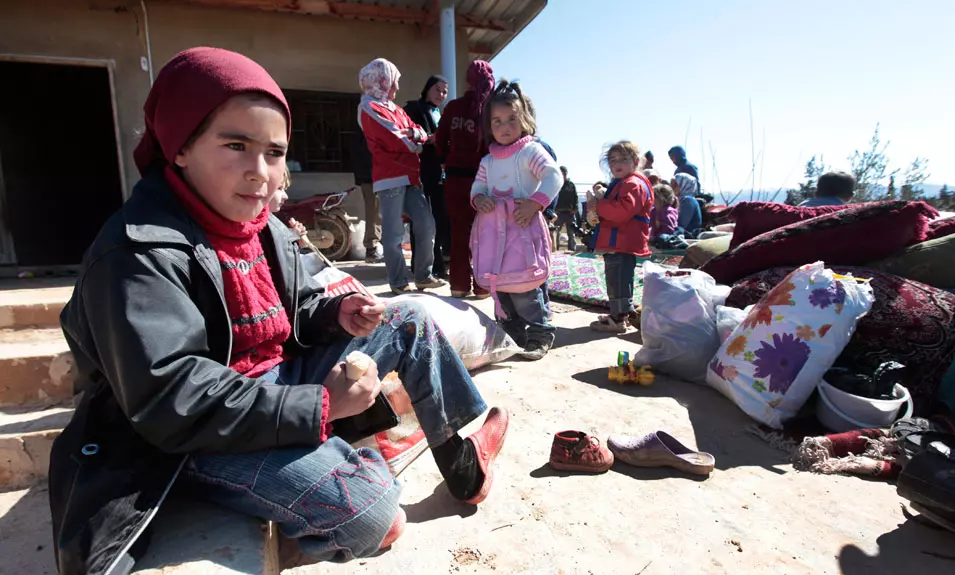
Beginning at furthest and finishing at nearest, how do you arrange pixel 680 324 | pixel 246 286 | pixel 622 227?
pixel 622 227 → pixel 680 324 → pixel 246 286

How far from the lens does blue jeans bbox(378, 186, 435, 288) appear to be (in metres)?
4.19

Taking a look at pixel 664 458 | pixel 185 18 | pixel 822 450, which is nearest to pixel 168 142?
pixel 664 458

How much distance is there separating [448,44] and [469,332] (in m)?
4.77

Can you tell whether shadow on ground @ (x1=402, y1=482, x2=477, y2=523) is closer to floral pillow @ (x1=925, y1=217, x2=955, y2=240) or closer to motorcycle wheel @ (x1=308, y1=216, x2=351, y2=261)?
floral pillow @ (x1=925, y1=217, x2=955, y2=240)

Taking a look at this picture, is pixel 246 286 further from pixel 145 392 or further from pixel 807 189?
pixel 807 189

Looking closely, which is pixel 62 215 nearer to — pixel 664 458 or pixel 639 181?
pixel 639 181

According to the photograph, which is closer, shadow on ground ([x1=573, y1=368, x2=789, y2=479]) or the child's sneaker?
the child's sneaker

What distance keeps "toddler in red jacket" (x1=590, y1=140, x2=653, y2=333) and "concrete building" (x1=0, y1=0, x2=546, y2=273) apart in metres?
3.53

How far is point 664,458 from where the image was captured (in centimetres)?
194

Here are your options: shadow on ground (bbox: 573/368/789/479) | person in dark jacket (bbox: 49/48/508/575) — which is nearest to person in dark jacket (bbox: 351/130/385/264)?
shadow on ground (bbox: 573/368/789/479)

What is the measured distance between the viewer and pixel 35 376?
2342 millimetres

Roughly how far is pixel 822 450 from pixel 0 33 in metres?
7.67

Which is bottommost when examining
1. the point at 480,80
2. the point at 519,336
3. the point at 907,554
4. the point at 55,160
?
the point at 907,554

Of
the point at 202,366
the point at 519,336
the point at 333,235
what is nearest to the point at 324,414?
the point at 202,366
